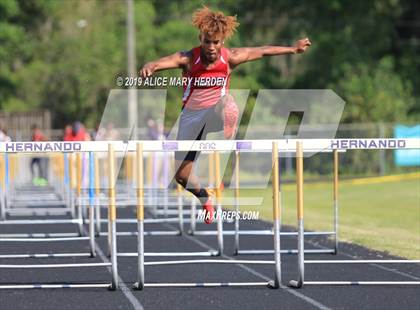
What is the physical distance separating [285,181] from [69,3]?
17650mm

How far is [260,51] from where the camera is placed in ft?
33.2

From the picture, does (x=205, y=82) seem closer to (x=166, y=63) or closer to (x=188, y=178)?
(x=166, y=63)

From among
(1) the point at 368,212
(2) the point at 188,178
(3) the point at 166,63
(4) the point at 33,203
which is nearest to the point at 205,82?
(3) the point at 166,63

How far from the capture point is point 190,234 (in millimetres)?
17297

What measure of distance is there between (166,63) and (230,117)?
0.95 meters

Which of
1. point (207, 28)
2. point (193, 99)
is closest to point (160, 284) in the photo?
point (193, 99)

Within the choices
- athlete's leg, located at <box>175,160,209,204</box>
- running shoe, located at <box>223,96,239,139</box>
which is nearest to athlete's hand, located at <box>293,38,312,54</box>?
running shoe, located at <box>223,96,239,139</box>

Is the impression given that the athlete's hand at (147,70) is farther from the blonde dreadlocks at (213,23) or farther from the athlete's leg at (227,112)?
the athlete's leg at (227,112)

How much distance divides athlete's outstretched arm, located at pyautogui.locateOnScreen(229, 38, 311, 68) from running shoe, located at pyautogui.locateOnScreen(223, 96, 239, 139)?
40 cm

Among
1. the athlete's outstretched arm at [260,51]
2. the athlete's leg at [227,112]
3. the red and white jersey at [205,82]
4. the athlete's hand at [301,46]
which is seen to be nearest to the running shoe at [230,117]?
the athlete's leg at [227,112]

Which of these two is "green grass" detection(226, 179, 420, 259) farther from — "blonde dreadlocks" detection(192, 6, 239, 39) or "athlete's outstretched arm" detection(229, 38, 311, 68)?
"blonde dreadlocks" detection(192, 6, 239, 39)

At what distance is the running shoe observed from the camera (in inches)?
398

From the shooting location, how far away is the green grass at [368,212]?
16078mm

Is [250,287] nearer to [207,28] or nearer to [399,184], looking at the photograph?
[207,28]
